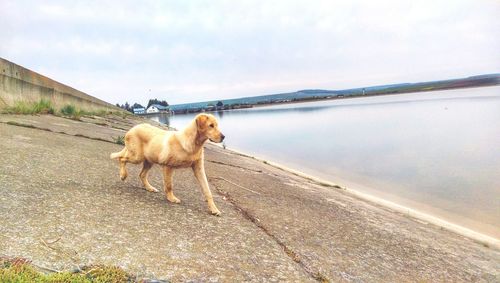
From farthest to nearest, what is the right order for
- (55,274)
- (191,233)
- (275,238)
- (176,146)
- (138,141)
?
(138,141)
(176,146)
(275,238)
(191,233)
(55,274)

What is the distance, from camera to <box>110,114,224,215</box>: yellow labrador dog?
5.00 metres

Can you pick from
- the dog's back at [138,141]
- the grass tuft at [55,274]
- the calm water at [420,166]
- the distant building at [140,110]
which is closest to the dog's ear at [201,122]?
the dog's back at [138,141]

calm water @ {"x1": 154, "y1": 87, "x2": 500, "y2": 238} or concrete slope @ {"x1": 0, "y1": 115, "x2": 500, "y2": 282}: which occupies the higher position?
concrete slope @ {"x1": 0, "y1": 115, "x2": 500, "y2": 282}

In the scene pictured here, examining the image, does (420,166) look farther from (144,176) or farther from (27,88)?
(27,88)

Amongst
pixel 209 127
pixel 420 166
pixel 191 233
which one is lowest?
pixel 420 166

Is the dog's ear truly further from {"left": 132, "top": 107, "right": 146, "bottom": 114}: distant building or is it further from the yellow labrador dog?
{"left": 132, "top": 107, "right": 146, "bottom": 114}: distant building

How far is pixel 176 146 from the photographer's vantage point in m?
5.09

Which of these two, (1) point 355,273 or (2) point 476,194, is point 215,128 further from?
(2) point 476,194

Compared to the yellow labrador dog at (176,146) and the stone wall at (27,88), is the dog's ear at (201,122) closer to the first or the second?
the yellow labrador dog at (176,146)

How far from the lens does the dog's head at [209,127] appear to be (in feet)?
16.2

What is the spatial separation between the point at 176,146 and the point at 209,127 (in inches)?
22.5

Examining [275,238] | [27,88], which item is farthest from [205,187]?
[27,88]

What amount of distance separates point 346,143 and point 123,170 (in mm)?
30887

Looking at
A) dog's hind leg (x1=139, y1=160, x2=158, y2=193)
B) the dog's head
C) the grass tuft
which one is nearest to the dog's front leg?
the dog's head
